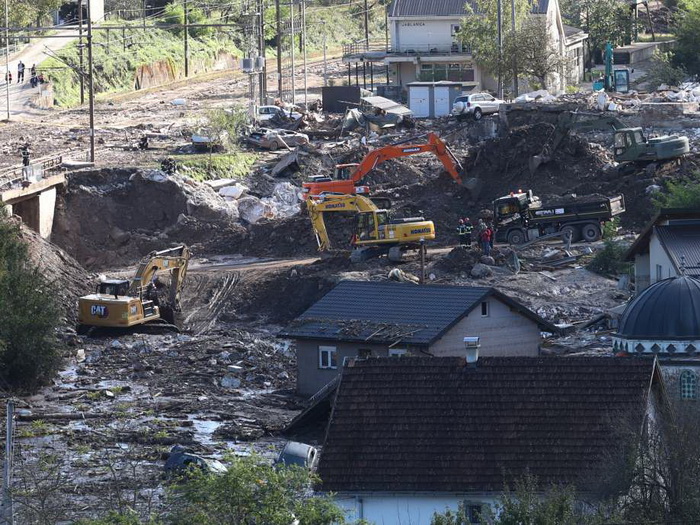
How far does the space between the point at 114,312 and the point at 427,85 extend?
3924 centimetres

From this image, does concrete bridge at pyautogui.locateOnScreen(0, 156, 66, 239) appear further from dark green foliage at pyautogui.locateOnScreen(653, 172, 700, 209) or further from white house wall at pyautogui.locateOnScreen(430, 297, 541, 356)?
dark green foliage at pyautogui.locateOnScreen(653, 172, 700, 209)

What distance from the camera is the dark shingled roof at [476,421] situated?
26.1m

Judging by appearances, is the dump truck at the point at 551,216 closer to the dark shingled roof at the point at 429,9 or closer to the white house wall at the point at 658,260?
the white house wall at the point at 658,260

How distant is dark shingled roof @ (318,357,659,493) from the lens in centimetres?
2606

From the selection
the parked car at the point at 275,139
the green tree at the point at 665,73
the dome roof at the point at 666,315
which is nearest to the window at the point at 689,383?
the dome roof at the point at 666,315

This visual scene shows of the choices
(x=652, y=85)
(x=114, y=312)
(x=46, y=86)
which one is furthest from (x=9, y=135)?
(x=652, y=85)

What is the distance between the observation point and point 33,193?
5809cm

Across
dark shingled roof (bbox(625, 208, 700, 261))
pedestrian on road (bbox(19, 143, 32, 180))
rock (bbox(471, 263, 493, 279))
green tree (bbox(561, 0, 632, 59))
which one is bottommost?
rock (bbox(471, 263, 493, 279))

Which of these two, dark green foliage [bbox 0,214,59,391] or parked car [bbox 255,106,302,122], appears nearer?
dark green foliage [bbox 0,214,59,391]

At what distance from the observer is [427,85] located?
278 ft

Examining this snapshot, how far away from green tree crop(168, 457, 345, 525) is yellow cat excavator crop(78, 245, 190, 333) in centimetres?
2708

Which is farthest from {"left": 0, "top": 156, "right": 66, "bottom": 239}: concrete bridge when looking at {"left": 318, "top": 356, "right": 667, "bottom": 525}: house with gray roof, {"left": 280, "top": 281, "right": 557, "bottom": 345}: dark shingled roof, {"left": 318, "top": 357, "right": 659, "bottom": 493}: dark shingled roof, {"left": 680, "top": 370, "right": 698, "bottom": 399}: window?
{"left": 318, "top": 356, "right": 667, "bottom": 525}: house with gray roof

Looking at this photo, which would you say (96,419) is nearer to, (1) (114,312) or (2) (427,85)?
(1) (114,312)

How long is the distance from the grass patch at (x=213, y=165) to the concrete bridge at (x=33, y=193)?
6.78 metres
